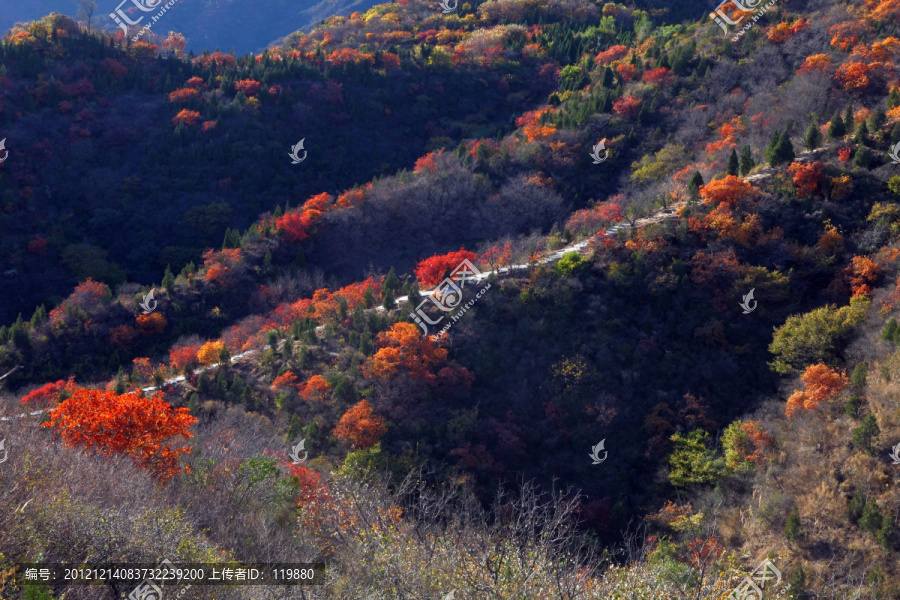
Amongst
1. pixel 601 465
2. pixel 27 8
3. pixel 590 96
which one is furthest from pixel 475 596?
pixel 27 8

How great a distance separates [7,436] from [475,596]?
46.1ft

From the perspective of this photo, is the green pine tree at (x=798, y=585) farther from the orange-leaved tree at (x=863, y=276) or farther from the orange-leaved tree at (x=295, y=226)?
the orange-leaved tree at (x=295, y=226)

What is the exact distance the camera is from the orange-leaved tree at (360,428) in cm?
2873

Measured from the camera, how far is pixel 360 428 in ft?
94.6

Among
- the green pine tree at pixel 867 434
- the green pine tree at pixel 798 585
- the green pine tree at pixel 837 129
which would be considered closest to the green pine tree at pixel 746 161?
the green pine tree at pixel 837 129

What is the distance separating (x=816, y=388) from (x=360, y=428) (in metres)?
19.1

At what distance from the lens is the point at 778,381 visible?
3055cm

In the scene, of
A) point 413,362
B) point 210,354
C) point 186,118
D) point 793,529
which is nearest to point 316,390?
point 413,362

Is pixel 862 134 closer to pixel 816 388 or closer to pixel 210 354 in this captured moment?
pixel 816 388

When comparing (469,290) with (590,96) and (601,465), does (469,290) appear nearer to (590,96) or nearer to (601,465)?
(601,465)

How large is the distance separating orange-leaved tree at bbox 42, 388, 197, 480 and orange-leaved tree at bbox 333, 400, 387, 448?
23.9 ft

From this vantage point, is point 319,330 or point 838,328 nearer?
point 838,328

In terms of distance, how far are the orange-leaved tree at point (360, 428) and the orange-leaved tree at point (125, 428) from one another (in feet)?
23.9

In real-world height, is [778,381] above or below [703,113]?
below
